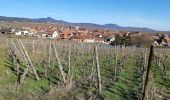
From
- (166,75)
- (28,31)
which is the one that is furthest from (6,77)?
(28,31)

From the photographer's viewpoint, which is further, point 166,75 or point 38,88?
point 166,75

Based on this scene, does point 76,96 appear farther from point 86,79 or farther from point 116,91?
point 86,79

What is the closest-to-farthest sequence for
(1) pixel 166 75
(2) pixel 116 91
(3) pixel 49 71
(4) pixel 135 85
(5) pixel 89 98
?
(5) pixel 89 98
(2) pixel 116 91
(4) pixel 135 85
(3) pixel 49 71
(1) pixel 166 75

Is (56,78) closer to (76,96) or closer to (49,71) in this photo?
(49,71)

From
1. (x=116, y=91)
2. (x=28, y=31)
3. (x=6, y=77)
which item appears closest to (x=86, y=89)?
(x=116, y=91)

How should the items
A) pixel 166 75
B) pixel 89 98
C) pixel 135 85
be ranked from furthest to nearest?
pixel 166 75 < pixel 135 85 < pixel 89 98

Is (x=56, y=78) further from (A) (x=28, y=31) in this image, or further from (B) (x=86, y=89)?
(A) (x=28, y=31)

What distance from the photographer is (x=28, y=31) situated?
131250 mm

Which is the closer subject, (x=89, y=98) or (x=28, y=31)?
(x=89, y=98)

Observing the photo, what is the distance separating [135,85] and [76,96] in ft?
15.8

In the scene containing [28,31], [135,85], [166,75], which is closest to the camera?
[135,85]

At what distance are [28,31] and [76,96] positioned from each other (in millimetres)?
117604

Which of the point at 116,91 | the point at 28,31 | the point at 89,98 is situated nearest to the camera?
Result: the point at 89,98

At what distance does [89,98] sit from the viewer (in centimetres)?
1498
